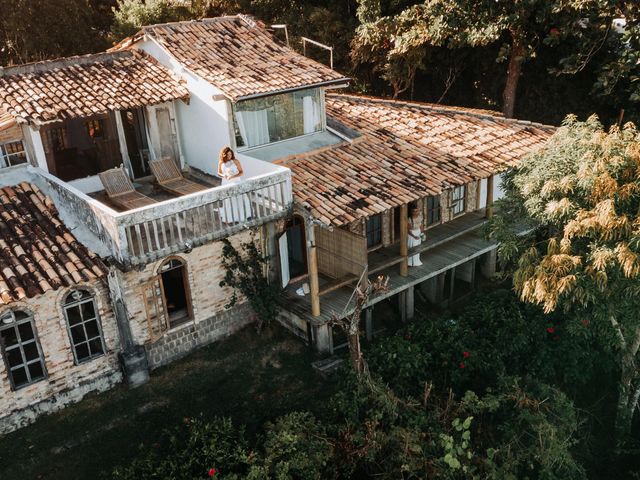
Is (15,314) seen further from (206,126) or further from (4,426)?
(206,126)

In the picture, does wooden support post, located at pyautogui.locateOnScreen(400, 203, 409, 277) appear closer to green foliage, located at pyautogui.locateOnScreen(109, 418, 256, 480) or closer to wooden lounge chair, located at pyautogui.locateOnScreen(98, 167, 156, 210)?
wooden lounge chair, located at pyautogui.locateOnScreen(98, 167, 156, 210)

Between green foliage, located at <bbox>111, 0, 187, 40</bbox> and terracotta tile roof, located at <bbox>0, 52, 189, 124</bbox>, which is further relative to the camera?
green foliage, located at <bbox>111, 0, 187, 40</bbox>

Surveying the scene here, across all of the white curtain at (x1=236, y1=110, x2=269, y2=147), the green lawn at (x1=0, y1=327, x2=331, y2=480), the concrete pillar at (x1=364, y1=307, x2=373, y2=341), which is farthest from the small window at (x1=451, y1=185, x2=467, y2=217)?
the green lawn at (x1=0, y1=327, x2=331, y2=480)

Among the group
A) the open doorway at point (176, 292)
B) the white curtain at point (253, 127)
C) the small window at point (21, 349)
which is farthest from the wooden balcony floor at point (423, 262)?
the small window at point (21, 349)

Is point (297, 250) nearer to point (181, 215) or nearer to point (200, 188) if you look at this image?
point (200, 188)

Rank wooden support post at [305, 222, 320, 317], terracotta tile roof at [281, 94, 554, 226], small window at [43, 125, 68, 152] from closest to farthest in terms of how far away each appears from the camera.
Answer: wooden support post at [305, 222, 320, 317], terracotta tile roof at [281, 94, 554, 226], small window at [43, 125, 68, 152]

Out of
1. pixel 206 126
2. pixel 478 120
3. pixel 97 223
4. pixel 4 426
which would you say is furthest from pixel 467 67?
pixel 4 426

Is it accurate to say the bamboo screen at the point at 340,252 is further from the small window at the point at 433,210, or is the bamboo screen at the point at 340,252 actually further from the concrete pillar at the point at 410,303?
the small window at the point at 433,210
